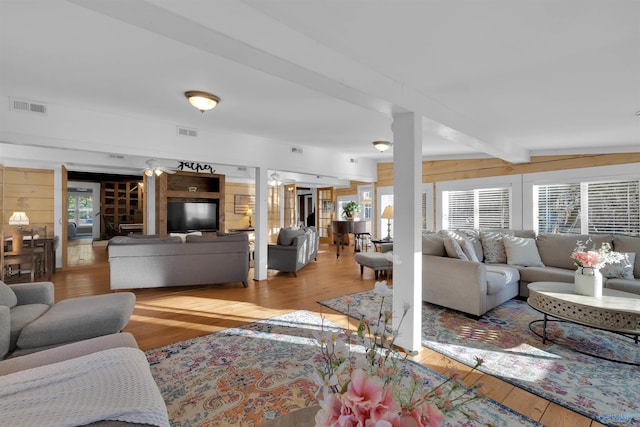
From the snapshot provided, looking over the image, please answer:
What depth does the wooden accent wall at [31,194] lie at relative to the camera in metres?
6.18

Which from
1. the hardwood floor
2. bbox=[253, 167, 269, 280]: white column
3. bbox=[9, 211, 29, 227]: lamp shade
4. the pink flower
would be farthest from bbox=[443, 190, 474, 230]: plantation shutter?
bbox=[9, 211, 29, 227]: lamp shade

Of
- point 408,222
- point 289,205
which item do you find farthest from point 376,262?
point 289,205

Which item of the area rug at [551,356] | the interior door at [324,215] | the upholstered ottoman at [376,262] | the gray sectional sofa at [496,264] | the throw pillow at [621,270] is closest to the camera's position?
the area rug at [551,356]

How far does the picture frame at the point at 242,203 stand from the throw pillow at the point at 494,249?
768 cm

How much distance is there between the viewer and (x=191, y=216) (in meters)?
8.80

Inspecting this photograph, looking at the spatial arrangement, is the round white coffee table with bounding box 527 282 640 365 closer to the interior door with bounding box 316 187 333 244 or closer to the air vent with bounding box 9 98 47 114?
the air vent with bounding box 9 98 47 114

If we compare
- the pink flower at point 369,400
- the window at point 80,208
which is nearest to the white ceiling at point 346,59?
the pink flower at point 369,400

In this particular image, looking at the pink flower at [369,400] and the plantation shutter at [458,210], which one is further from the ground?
the plantation shutter at [458,210]

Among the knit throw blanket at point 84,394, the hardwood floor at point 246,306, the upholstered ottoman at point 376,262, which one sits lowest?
the hardwood floor at point 246,306

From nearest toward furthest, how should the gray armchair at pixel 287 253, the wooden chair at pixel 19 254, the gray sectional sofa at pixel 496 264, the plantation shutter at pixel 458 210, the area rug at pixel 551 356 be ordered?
1. the area rug at pixel 551 356
2. the gray sectional sofa at pixel 496 264
3. the wooden chair at pixel 19 254
4. the gray armchair at pixel 287 253
5. the plantation shutter at pixel 458 210

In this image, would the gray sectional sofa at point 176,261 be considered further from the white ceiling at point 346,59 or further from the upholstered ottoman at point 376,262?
the upholstered ottoman at point 376,262

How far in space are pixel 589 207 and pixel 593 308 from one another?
10.7ft

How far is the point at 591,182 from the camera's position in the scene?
4941 mm

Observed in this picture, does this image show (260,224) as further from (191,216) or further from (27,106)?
(191,216)
